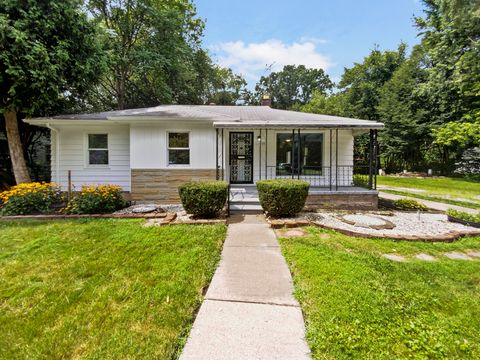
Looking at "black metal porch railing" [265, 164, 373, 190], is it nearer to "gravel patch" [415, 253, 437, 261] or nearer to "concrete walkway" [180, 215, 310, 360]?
"gravel patch" [415, 253, 437, 261]

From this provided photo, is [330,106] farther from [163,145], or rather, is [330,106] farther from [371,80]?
[163,145]

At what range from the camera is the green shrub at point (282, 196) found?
5.66m

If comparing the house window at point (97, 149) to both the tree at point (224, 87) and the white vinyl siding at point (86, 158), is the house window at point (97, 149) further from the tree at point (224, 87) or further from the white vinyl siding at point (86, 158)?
the tree at point (224, 87)

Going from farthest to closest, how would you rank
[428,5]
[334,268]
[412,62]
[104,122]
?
1. [412,62]
2. [428,5]
3. [104,122]
4. [334,268]

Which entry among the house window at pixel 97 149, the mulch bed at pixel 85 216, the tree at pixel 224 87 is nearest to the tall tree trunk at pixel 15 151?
the house window at pixel 97 149

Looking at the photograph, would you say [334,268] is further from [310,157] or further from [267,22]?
[267,22]

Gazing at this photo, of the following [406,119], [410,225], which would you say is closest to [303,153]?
[410,225]

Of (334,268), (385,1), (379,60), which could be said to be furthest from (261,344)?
(379,60)

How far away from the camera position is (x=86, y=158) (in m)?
8.45

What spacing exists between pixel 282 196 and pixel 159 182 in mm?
4342

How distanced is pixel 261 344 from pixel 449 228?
5.76m

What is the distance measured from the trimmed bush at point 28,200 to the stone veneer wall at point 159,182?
2.22m

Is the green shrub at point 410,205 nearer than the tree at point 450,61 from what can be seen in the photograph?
Yes

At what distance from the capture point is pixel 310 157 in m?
9.54
